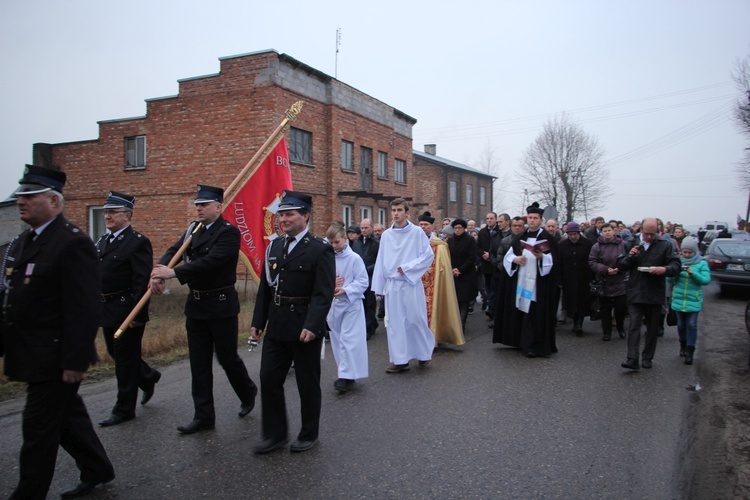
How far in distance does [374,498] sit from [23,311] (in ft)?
8.11

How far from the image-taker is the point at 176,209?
19.0 metres

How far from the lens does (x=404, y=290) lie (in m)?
7.32

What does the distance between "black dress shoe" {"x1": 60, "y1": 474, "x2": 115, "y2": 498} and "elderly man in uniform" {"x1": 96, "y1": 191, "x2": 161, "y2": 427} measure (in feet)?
4.53

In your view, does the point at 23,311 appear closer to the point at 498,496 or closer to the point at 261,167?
the point at 498,496

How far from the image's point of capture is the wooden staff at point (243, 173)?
485 cm

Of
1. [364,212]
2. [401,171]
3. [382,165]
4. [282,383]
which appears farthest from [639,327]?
[401,171]

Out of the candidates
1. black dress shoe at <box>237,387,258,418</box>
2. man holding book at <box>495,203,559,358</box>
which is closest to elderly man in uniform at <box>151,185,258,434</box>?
black dress shoe at <box>237,387,258,418</box>

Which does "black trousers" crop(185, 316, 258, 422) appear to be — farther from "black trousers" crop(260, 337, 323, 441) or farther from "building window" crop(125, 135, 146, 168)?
"building window" crop(125, 135, 146, 168)

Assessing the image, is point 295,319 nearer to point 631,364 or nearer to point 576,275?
point 631,364

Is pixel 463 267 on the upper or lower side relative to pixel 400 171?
lower

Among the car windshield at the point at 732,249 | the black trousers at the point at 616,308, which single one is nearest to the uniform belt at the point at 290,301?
the black trousers at the point at 616,308

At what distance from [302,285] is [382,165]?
2109 centimetres

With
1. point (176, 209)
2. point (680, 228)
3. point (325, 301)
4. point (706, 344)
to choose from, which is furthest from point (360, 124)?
point (325, 301)

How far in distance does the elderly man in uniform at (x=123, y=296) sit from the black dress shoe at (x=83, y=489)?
4.53ft
